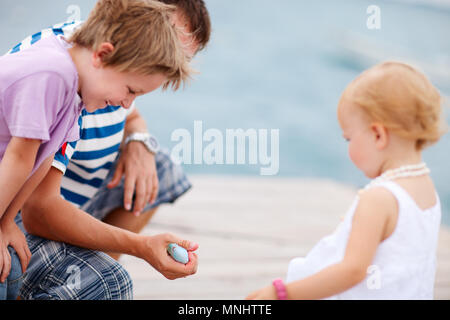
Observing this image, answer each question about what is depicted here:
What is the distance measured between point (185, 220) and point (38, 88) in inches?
67.7

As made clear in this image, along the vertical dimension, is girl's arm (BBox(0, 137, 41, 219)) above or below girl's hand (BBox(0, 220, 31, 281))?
above

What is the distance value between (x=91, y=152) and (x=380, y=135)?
2.88 ft

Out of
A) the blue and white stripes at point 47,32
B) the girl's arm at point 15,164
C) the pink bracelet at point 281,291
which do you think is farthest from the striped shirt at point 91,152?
the pink bracelet at point 281,291

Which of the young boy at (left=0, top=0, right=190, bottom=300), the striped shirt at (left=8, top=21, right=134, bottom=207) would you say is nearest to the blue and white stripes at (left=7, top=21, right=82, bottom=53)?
the striped shirt at (left=8, top=21, right=134, bottom=207)

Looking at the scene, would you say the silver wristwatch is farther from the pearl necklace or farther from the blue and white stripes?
the pearl necklace

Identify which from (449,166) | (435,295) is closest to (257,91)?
(449,166)

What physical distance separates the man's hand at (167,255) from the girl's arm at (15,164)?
0.37m

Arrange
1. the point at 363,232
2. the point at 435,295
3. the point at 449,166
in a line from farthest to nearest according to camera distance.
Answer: the point at 449,166 → the point at 435,295 → the point at 363,232

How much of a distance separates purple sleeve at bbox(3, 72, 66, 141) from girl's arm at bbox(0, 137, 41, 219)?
3 centimetres

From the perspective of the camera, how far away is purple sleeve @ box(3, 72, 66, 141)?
1.17 metres

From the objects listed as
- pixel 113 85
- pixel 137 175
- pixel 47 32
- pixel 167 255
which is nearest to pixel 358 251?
pixel 167 255

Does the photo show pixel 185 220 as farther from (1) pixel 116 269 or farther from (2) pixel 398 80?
(2) pixel 398 80

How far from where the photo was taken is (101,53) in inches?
50.5

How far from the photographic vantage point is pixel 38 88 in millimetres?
1179
